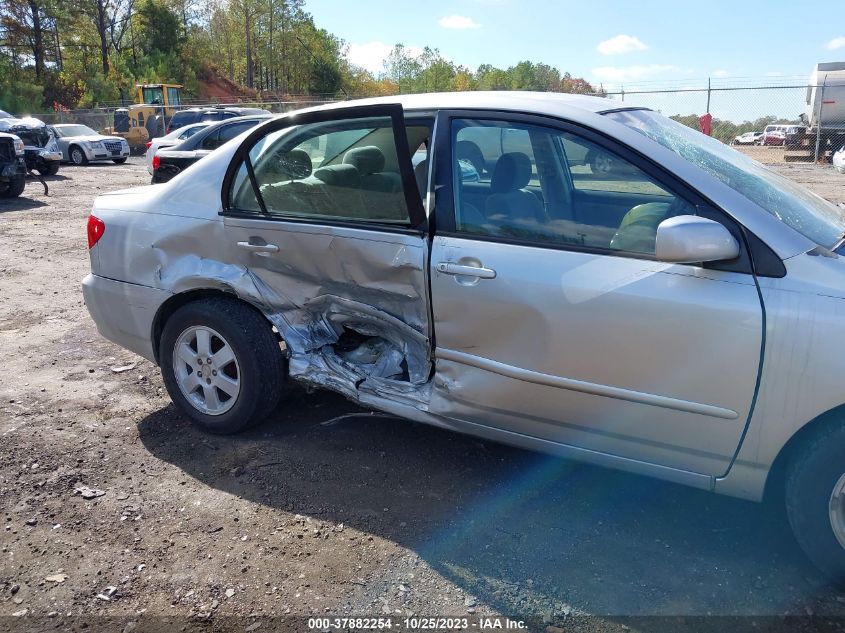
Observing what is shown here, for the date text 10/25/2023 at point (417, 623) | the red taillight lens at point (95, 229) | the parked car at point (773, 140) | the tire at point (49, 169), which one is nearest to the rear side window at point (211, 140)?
the red taillight lens at point (95, 229)

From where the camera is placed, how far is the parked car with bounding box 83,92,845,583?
2527mm

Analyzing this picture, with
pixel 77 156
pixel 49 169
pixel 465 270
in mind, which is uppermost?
pixel 465 270

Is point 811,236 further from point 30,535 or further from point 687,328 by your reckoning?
point 30,535

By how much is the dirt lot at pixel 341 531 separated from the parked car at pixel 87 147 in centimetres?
2317

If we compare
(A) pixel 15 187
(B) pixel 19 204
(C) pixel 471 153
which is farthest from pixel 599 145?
(A) pixel 15 187

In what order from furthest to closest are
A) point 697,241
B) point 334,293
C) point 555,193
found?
point 334,293 → point 555,193 → point 697,241

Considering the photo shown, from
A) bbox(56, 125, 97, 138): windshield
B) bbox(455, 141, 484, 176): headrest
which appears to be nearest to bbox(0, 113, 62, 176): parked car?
bbox(56, 125, 97, 138): windshield

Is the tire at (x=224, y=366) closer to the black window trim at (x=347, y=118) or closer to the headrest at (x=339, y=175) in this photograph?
the black window trim at (x=347, y=118)

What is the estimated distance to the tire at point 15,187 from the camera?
14.2 m

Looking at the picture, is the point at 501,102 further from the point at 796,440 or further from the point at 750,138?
the point at 750,138

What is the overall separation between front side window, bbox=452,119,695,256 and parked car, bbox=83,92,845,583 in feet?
0.04

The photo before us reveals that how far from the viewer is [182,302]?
3.89 metres

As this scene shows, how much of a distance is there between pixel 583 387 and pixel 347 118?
1.68 m

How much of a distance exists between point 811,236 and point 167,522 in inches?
111
